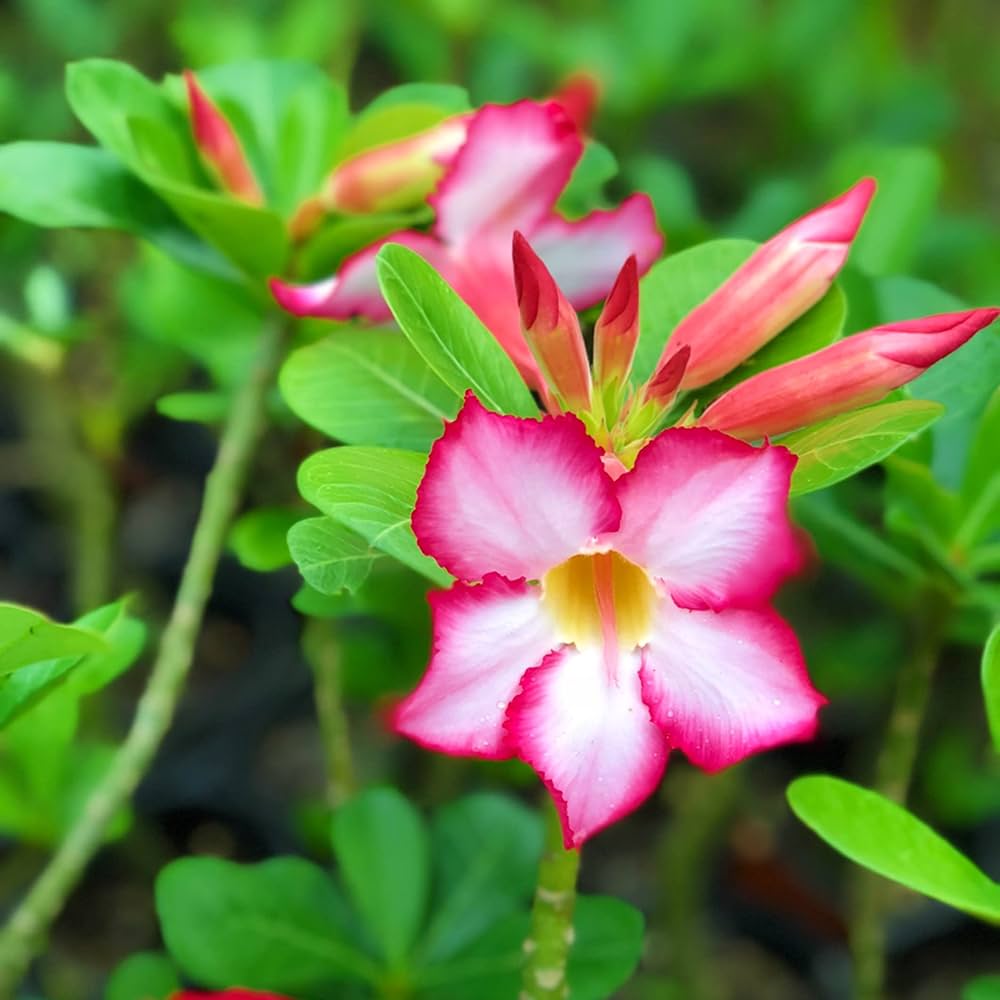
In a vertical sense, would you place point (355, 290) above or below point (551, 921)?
above

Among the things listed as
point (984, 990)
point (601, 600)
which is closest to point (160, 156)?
point (601, 600)

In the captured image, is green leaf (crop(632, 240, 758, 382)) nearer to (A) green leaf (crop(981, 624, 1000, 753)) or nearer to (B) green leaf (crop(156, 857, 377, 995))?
(A) green leaf (crop(981, 624, 1000, 753))

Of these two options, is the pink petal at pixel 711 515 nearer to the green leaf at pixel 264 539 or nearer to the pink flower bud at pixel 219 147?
the green leaf at pixel 264 539

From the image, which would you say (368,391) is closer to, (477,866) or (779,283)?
(779,283)

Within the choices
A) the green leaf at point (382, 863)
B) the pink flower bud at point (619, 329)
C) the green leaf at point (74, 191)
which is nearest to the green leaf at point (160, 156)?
the green leaf at point (74, 191)

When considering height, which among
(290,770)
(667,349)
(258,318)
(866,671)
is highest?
(667,349)

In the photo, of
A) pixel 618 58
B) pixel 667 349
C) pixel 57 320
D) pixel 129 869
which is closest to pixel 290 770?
pixel 129 869

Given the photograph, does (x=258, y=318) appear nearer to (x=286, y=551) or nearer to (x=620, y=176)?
(x=286, y=551)
